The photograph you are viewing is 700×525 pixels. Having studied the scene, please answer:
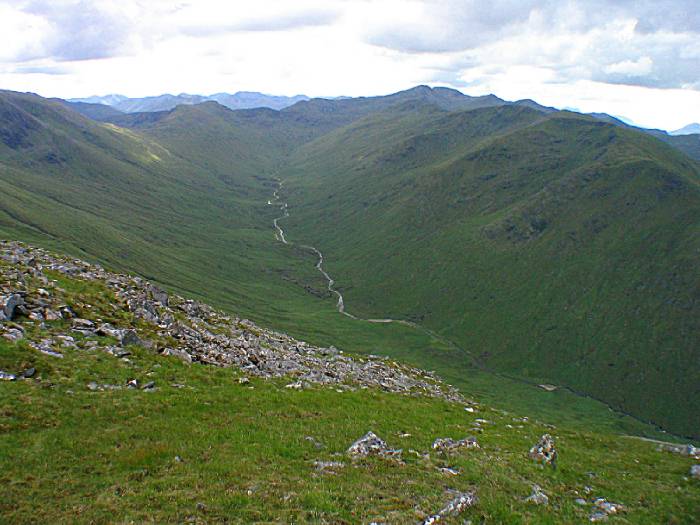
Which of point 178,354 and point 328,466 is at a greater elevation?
point 328,466

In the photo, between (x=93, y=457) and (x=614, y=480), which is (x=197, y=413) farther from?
(x=614, y=480)

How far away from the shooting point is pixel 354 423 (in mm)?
31141

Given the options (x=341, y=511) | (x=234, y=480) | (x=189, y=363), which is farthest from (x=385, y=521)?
(x=189, y=363)

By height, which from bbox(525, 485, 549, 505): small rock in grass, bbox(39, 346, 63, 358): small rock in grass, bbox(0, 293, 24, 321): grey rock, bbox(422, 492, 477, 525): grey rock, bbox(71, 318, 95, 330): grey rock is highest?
bbox(0, 293, 24, 321): grey rock

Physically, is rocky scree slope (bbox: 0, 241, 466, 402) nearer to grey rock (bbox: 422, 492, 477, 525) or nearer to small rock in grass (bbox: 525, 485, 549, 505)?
grey rock (bbox: 422, 492, 477, 525)

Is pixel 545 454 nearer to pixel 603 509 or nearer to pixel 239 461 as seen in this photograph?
pixel 603 509

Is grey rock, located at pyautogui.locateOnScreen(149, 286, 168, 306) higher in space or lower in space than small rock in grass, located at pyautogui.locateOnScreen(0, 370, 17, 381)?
lower

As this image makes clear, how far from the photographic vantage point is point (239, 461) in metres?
23.0

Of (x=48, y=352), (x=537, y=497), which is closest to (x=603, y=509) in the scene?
(x=537, y=497)

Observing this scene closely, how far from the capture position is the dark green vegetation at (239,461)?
1919 centimetres

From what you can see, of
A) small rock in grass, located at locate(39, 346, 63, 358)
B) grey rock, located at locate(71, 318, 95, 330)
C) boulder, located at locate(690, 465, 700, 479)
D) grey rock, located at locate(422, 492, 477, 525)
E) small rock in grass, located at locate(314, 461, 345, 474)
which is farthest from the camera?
grey rock, located at locate(71, 318, 95, 330)

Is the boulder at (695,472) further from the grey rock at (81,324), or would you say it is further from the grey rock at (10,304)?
the grey rock at (10,304)

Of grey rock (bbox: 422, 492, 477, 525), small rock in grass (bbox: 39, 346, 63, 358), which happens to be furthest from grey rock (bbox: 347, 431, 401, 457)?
small rock in grass (bbox: 39, 346, 63, 358)

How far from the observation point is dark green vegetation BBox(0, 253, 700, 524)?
63.0 feet
